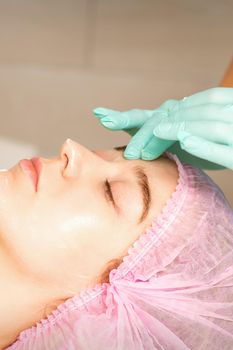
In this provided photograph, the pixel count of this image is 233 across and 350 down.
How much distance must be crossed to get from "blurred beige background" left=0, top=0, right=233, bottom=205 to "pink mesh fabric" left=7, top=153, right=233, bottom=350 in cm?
101

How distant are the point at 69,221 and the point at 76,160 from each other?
15 cm

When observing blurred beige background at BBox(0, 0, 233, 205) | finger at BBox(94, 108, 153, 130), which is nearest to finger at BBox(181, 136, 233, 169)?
finger at BBox(94, 108, 153, 130)

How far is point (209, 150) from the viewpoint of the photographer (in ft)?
3.51

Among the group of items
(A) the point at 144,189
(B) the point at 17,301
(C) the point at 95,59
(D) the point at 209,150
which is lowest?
(B) the point at 17,301

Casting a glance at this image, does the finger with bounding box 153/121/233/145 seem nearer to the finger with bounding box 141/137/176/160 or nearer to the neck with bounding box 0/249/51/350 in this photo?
the finger with bounding box 141/137/176/160

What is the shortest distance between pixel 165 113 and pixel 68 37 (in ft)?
3.23

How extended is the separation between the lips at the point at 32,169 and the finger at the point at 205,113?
314 millimetres

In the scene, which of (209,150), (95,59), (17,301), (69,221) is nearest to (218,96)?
(209,150)

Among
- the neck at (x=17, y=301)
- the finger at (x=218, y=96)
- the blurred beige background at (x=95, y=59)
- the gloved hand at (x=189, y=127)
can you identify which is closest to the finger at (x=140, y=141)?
the gloved hand at (x=189, y=127)

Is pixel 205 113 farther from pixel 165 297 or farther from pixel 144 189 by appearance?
pixel 165 297

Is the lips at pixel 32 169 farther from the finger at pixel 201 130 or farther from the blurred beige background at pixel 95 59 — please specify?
the blurred beige background at pixel 95 59

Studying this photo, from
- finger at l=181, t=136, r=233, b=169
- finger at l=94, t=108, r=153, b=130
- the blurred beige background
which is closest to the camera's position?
finger at l=181, t=136, r=233, b=169

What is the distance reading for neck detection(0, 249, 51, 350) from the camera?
3.68 feet

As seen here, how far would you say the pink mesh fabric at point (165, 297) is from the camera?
1.07m
